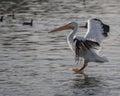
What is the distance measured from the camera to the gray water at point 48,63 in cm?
1329

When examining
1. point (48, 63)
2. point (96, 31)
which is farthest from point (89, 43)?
point (48, 63)

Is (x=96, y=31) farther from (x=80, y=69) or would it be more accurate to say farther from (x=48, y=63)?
(x=48, y=63)

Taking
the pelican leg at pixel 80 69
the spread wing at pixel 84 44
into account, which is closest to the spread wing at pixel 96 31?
the spread wing at pixel 84 44


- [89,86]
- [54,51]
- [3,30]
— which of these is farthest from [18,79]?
[3,30]

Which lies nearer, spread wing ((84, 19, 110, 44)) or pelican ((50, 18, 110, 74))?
pelican ((50, 18, 110, 74))

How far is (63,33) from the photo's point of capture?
24172 millimetres

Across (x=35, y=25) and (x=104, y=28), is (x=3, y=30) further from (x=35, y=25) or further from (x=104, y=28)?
(x=104, y=28)

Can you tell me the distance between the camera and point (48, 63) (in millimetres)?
16422

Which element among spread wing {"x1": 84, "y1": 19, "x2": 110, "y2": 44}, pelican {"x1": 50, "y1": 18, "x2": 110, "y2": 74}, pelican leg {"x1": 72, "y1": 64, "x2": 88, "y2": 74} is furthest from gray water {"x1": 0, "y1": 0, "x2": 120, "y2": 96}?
spread wing {"x1": 84, "y1": 19, "x2": 110, "y2": 44}

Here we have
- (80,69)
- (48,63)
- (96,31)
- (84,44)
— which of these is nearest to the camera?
(84,44)

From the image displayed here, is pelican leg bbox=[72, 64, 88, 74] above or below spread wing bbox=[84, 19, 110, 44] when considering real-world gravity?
below

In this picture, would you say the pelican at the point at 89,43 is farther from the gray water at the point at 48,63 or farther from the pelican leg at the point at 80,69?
the gray water at the point at 48,63

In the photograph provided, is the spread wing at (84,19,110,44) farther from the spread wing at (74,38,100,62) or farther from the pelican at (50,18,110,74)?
the spread wing at (74,38,100,62)

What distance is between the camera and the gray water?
43.6 feet
